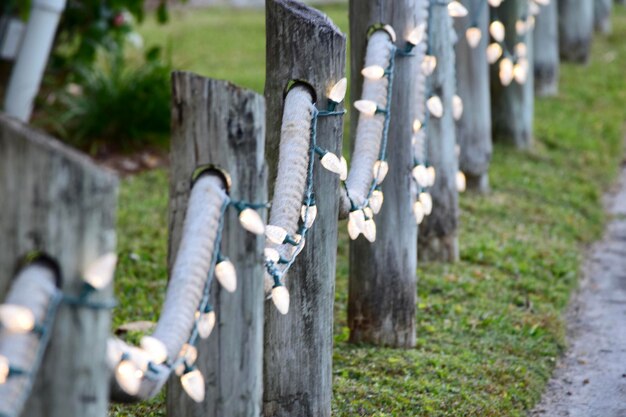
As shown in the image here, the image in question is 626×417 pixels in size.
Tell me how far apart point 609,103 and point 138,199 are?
462 centimetres

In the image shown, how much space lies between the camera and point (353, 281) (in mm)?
4230

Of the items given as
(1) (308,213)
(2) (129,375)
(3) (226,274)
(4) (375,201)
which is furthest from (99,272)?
(4) (375,201)

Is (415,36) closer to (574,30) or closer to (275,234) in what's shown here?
(275,234)

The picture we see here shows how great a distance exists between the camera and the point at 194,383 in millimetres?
2389

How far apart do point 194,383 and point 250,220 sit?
0.37 metres

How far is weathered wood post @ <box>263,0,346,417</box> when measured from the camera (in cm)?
321

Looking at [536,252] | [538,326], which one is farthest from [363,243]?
[536,252]

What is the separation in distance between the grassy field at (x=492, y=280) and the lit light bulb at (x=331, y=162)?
2.84 ft

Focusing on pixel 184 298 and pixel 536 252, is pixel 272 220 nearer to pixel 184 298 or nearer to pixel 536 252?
pixel 184 298

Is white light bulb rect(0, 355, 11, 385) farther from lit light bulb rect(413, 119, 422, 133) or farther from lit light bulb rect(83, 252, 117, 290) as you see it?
lit light bulb rect(413, 119, 422, 133)

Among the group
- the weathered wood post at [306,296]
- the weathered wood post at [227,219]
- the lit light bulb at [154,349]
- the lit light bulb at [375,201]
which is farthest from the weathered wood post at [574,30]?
the lit light bulb at [154,349]

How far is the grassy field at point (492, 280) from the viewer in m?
3.89

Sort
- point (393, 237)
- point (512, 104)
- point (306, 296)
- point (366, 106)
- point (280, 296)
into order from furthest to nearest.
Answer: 1. point (512, 104)
2. point (393, 237)
3. point (366, 106)
4. point (306, 296)
5. point (280, 296)

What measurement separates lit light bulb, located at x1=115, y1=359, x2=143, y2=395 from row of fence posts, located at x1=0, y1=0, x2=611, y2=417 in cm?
14
